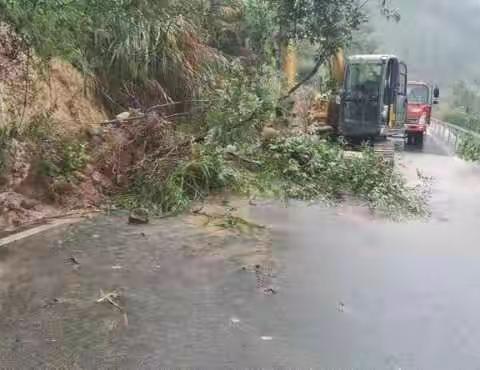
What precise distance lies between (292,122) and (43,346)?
30.2ft

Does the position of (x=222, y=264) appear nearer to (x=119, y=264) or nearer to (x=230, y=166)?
(x=119, y=264)

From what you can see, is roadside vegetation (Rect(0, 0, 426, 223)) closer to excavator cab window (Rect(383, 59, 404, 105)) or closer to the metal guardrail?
excavator cab window (Rect(383, 59, 404, 105))

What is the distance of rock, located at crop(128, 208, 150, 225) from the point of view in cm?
716

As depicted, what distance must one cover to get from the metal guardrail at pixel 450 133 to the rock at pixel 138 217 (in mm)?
11625

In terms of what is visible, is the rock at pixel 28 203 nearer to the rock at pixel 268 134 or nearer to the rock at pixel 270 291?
the rock at pixel 270 291

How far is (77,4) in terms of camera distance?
831 centimetres

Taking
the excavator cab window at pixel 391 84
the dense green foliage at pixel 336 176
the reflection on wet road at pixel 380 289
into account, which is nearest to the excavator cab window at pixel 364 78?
the excavator cab window at pixel 391 84

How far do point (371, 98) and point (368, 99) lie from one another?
0.25 feet

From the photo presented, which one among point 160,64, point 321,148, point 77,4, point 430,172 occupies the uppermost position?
point 77,4

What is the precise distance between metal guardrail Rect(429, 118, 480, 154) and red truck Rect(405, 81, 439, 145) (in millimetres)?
964

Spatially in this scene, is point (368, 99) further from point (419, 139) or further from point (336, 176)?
point (419, 139)

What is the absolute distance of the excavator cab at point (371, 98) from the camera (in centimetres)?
1345

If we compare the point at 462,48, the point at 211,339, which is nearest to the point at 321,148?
the point at 211,339

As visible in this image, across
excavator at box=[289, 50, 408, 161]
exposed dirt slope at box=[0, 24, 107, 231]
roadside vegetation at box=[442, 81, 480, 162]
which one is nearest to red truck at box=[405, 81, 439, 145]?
roadside vegetation at box=[442, 81, 480, 162]
